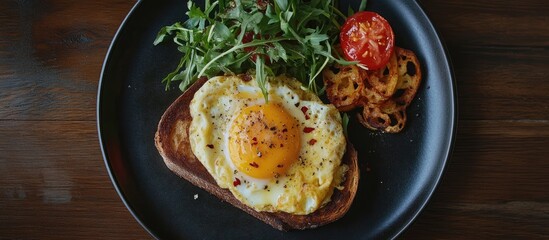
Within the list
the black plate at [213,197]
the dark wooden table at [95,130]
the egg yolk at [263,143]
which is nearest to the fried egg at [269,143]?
the egg yolk at [263,143]

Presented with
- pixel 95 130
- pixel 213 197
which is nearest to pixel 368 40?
pixel 213 197

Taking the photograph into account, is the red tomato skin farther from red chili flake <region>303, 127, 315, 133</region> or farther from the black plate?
red chili flake <region>303, 127, 315, 133</region>

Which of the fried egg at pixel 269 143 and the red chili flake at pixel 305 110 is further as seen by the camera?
the red chili flake at pixel 305 110

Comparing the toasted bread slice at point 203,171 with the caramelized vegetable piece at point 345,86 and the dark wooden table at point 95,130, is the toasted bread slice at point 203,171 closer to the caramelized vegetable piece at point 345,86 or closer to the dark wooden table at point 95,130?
the caramelized vegetable piece at point 345,86

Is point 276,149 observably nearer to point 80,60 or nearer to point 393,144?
point 393,144

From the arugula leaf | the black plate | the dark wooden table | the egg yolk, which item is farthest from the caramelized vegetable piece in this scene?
the dark wooden table

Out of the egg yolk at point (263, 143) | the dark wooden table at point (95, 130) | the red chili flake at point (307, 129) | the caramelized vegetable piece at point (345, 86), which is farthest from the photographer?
the dark wooden table at point (95, 130)

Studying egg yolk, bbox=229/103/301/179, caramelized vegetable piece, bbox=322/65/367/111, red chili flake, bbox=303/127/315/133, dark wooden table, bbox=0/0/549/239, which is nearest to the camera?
egg yolk, bbox=229/103/301/179
